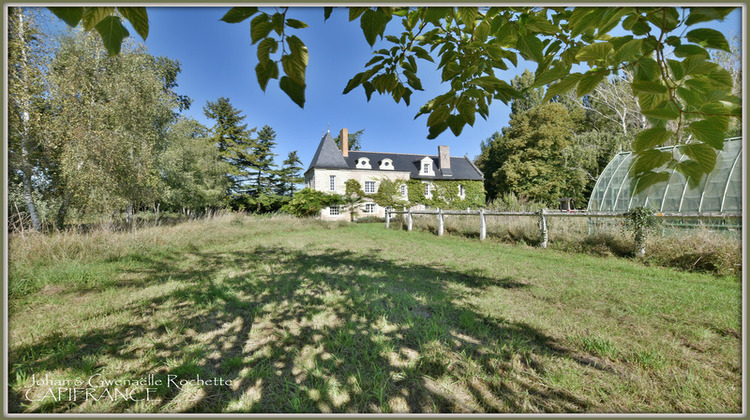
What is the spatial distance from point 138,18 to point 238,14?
12.7 inches

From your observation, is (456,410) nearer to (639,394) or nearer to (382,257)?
(639,394)

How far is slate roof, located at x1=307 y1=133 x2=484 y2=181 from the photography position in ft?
82.2

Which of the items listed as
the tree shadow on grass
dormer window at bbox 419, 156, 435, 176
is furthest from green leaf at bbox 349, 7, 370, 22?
dormer window at bbox 419, 156, 435, 176

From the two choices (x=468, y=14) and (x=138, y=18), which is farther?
(x=468, y=14)

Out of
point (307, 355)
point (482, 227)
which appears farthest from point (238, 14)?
point (482, 227)

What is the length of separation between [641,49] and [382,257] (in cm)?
638

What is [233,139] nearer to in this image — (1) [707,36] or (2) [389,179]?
(2) [389,179]

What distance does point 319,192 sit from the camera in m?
22.3

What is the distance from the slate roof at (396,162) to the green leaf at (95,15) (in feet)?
78.5

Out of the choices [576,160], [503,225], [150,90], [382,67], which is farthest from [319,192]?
[382,67]

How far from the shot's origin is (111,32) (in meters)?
0.83

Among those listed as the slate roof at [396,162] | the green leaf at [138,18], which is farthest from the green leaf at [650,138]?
the slate roof at [396,162]

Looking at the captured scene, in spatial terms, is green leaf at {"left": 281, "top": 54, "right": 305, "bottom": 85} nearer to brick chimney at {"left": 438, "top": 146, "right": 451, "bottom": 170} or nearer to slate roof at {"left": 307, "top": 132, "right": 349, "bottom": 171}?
slate roof at {"left": 307, "top": 132, "right": 349, "bottom": 171}

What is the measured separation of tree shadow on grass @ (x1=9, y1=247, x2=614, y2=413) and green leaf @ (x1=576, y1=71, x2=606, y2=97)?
6.23ft
